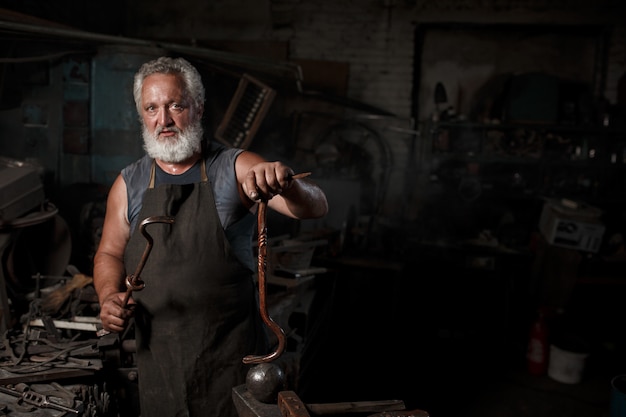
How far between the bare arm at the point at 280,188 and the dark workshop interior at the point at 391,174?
4.39 feet

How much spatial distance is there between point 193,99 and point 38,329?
1.79 metres

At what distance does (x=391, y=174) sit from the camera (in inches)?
261

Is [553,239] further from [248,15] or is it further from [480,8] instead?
[248,15]

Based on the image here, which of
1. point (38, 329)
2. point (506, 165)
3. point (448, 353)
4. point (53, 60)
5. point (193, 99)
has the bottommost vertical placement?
point (448, 353)

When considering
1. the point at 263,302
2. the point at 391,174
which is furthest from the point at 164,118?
the point at 391,174

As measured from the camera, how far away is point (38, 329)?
3150 mm

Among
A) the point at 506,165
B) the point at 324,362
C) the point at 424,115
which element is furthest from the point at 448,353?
the point at 424,115

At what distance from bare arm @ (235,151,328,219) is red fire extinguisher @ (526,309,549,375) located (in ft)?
11.2

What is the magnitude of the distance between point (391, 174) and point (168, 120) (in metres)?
4.60

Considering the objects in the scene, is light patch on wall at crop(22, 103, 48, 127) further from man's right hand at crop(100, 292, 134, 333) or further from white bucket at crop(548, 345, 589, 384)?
white bucket at crop(548, 345, 589, 384)

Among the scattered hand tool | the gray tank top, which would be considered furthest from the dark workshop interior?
the gray tank top

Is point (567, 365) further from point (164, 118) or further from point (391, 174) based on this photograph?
point (164, 118)

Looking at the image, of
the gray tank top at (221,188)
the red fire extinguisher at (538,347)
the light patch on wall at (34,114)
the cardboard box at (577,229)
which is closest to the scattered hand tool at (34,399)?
the gray tank top at (221,188)

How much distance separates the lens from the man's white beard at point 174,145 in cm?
229
